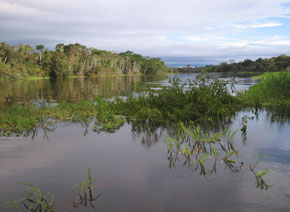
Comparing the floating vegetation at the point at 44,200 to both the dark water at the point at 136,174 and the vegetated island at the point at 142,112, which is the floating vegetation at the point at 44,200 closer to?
the dark water at the point at 136,174

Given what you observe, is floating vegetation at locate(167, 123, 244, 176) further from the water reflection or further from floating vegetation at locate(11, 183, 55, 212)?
the water reflection

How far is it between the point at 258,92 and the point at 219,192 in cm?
1444

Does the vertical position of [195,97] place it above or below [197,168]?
above

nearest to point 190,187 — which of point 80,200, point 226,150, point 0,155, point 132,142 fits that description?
point 80,200

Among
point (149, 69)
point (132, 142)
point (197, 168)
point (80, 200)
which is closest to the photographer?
point (80, 200)

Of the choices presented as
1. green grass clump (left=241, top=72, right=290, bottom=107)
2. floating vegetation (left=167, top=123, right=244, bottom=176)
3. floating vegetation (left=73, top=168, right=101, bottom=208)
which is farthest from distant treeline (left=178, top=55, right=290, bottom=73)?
floating vegetation (left=73, top=168, right=101, bottom=208)

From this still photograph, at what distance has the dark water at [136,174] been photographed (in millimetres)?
4055

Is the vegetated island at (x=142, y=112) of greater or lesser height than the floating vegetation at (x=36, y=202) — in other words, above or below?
above

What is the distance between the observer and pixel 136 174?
5.09 meters

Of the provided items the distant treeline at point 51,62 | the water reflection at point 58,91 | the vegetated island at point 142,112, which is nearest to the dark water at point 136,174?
the vegetated island at point 142,112

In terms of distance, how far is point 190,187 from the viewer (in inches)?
178

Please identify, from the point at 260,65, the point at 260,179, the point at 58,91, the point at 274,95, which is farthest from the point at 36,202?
the point at 260,65

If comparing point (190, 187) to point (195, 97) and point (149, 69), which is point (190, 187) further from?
point (149, 69)

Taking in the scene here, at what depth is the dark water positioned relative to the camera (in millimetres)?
4055
